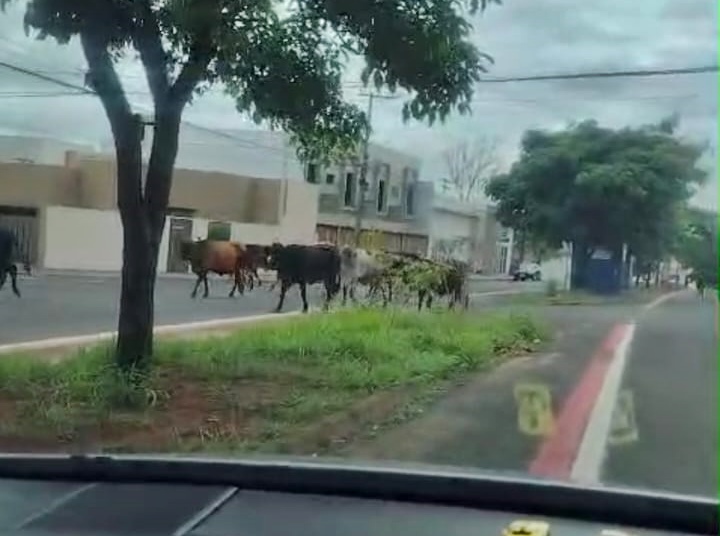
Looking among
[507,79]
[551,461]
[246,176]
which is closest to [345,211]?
[246,176]

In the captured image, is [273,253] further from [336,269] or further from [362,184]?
[362,184]

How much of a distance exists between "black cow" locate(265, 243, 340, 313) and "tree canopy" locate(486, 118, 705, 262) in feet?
1.41

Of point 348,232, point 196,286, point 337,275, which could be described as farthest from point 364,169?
point 196,286

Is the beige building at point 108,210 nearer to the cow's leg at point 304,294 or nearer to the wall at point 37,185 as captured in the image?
the wall at point 37,185

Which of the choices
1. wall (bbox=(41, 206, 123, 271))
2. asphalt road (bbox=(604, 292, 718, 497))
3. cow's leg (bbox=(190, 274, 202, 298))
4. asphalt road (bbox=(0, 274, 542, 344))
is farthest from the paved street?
wall (bbox=(41, 206, 123, 271))

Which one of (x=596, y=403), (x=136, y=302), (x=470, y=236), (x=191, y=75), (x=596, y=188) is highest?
(x=191, y=75)

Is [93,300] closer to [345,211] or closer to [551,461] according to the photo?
[345,211]

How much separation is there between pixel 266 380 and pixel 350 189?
1.55 ft

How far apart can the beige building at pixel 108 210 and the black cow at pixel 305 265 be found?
3 cm

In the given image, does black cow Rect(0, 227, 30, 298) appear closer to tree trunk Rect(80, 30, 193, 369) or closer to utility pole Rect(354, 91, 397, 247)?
tree trunk Rect(80, 30, 193, 369)

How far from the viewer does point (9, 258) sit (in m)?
2.53

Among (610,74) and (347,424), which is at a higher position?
(610,74)

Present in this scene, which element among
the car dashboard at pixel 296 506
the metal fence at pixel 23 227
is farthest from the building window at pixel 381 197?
the car dashboard at pixel 296 506

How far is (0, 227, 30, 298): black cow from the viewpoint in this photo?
2.51 m
